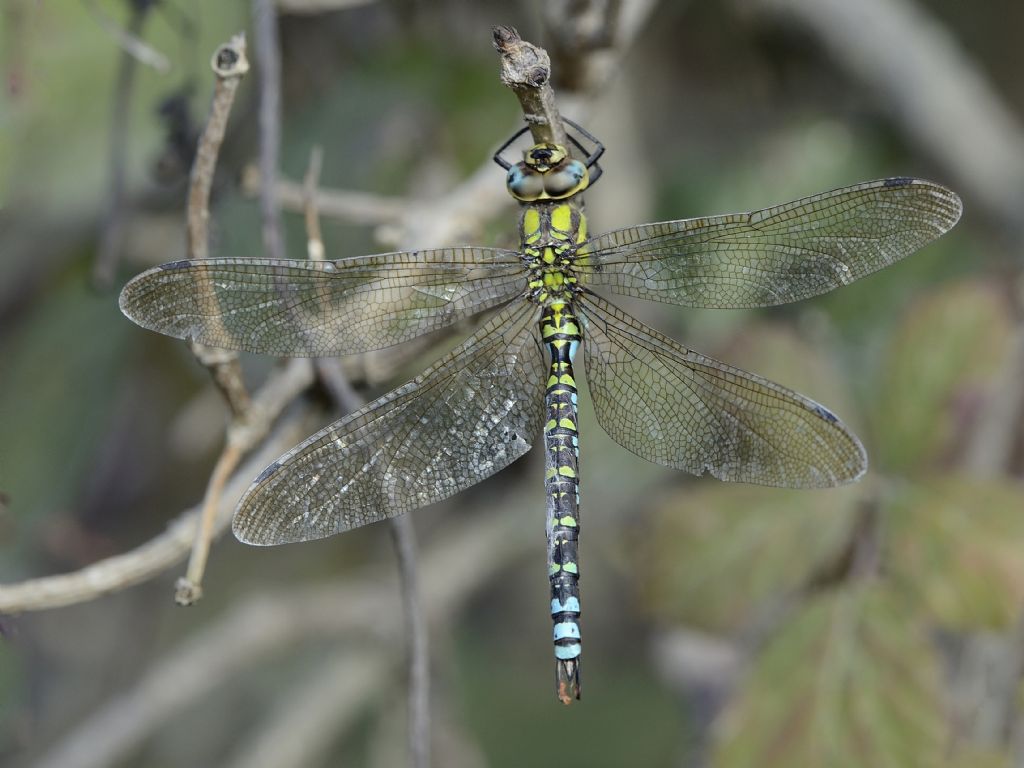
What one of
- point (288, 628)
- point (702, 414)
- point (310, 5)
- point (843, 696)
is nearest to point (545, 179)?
point (702, 414)

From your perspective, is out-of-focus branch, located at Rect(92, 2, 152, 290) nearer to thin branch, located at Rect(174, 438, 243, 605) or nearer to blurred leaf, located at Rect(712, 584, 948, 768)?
thin branch, located at Rect(174, 438, 243, 605)

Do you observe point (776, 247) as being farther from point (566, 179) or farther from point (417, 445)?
point (417, 445)

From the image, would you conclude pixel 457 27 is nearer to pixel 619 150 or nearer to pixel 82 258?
pixel 619 150

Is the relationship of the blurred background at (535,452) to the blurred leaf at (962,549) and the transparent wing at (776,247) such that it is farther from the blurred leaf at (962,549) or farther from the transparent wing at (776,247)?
the transparent wing at (776,247)

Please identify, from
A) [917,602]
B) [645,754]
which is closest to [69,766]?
[917,602]

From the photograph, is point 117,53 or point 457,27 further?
point 457,27

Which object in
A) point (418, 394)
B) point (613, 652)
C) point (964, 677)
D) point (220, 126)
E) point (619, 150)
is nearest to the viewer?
point (220, 126)

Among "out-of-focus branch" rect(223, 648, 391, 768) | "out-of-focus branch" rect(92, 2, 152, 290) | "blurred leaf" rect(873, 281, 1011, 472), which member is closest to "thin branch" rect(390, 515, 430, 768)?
"out-of-focus branch" rect(92, 2, 152, 290)
